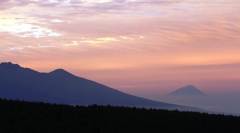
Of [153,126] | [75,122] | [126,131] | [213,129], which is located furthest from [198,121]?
[75,122]

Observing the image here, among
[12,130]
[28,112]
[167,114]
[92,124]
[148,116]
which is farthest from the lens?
[167,114]

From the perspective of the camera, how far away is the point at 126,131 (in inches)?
544

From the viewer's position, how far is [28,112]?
50.5 ft

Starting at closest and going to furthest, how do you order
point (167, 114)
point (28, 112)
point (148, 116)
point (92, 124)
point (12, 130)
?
point (12, 130), point (92, 124), point (28, 112), point (148, 116), point (167, 114)

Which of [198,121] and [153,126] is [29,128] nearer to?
[153,126]

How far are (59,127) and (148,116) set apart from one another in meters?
4.04

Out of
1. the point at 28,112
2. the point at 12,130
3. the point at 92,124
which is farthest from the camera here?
the point at 28,112

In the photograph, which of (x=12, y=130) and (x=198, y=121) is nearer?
(x=12, y=130)

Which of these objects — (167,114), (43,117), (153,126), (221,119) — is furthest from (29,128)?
(221,119)

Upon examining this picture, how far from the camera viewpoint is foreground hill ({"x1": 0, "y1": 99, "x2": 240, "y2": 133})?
1369cm

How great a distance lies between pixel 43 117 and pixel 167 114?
531 cm

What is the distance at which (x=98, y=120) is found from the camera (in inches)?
585

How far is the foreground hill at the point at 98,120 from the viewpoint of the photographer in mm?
13688

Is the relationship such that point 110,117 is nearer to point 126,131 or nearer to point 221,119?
point 126,131
